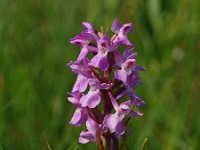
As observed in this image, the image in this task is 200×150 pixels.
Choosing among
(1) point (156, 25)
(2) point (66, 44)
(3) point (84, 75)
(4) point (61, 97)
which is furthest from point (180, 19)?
(3) point (84, 75)

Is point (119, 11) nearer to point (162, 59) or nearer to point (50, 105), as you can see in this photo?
point (162, 59)

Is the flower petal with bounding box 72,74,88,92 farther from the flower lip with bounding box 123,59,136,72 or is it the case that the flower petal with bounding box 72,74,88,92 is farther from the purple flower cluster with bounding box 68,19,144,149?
the flower lip with bounding box 123,59,136,72

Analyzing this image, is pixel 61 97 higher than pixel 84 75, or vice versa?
pixel 84 75

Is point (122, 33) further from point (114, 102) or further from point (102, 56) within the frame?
point (114, 102)

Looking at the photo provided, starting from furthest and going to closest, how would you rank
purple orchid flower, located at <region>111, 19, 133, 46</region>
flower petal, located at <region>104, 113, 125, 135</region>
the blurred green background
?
1. the blurred green background
2. purple orchid flower, located at <region>111, 19, 133, 46</region>
3. flower petal, located at <region>104, 113, 125, 135</region>

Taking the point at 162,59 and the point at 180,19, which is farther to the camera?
the point at 180,19

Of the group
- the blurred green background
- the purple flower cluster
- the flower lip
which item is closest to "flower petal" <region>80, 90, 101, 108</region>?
the purple flower cluster


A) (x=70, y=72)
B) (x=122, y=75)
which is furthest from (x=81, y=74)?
(x=70, y=72)
